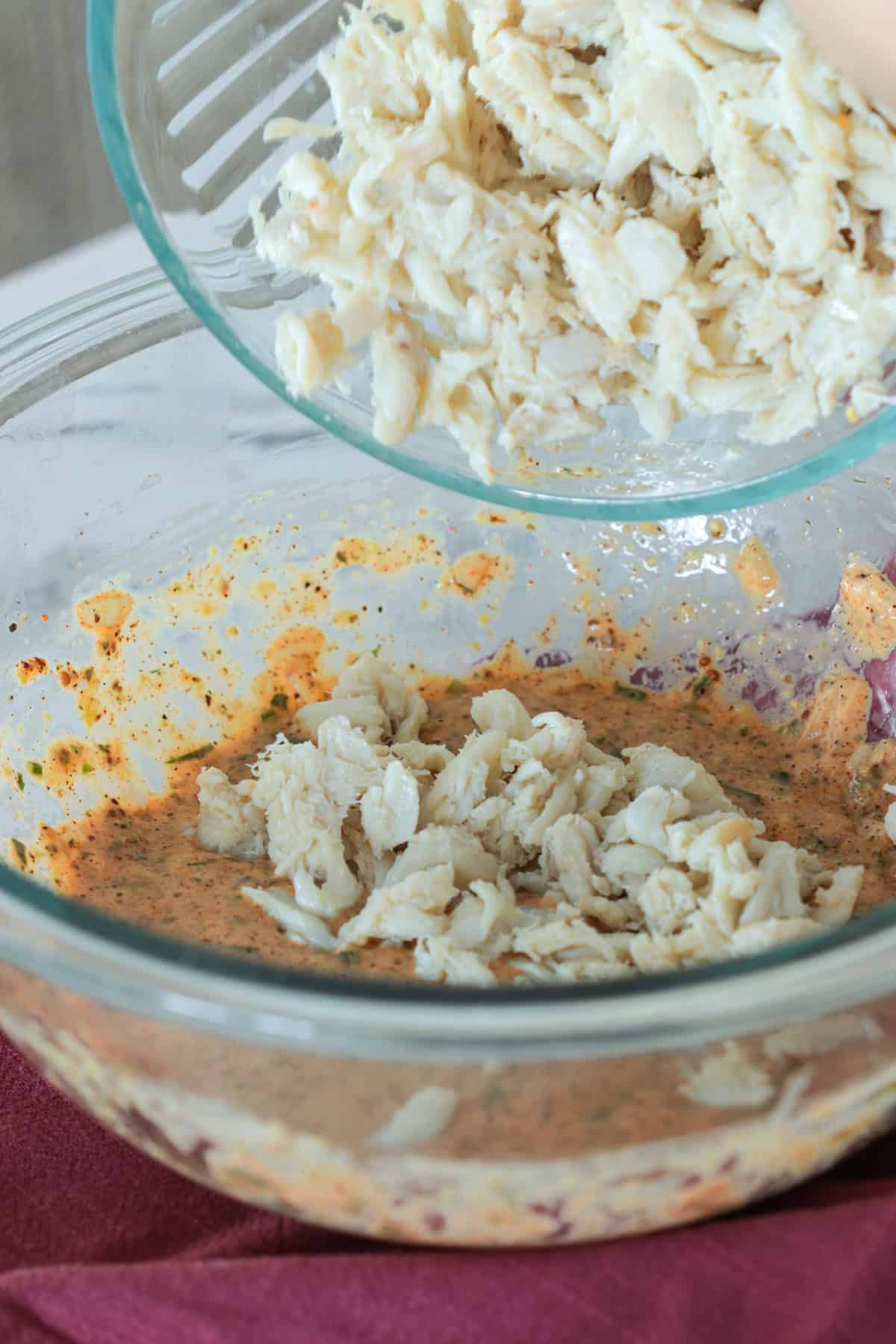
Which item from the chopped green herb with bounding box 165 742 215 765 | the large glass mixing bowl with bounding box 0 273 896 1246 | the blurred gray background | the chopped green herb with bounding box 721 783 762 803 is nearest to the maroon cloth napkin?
the large glass mixing bowl with bounding box 0 273 896 1246

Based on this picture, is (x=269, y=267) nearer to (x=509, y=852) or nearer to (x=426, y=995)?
(x=509, y=852)

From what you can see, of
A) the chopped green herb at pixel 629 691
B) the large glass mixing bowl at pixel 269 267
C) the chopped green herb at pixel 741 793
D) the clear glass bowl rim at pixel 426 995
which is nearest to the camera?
the clear glass bowl rim at pixel 426 995

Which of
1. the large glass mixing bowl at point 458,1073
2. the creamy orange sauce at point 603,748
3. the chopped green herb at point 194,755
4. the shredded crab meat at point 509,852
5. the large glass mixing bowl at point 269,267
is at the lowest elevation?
the chopped green herb at point 194,755

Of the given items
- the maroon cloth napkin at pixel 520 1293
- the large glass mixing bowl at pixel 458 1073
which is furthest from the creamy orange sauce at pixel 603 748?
the maroon cloth napkin at pixel 520 1293

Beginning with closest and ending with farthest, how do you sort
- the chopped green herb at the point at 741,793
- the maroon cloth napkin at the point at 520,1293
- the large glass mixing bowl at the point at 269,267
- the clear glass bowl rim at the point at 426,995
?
the clear glass bowl rim at the point at 426,995 < the maroon cloth napkin at the point at 520,1293 < the large glass mixing bowl at the point at 269,267 < the chopped green herb at the point at 741,793

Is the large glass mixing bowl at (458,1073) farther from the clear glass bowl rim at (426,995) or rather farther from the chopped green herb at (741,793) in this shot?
the chopped green herb at (741,793)

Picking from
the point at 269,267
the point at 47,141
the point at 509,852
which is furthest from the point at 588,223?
the point at 47,141

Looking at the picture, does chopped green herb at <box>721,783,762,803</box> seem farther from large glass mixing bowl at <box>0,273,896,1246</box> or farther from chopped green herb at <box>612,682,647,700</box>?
large glass mixing bowl at <box>0,273,896,1246</box>

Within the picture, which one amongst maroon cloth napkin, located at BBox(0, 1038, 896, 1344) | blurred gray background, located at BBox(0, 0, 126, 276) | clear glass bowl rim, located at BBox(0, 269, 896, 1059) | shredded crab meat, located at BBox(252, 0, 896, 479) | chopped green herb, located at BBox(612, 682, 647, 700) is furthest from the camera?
blurred gray background, located at BBox(0, 0, 126, 276)
